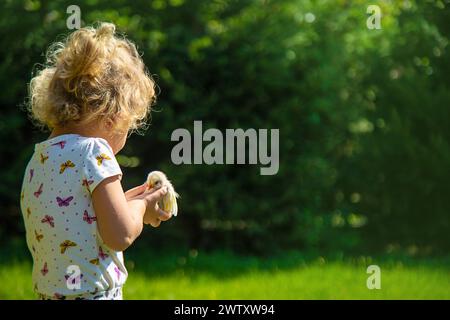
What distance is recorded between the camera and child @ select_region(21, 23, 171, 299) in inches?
95.1

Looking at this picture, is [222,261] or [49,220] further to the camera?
[222,261]

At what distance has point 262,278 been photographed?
18.9ft

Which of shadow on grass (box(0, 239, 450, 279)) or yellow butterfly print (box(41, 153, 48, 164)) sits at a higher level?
yellow butterfly print (box(41, 153, 48, 164))

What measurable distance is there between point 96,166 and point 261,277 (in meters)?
3.56

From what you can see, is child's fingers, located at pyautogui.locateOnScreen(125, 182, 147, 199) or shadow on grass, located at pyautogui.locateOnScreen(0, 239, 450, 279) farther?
shadow on grass, located at pyautogui.locateOnScreen(0, 239, 450, 279)

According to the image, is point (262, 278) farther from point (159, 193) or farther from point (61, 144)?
point (61, 144)

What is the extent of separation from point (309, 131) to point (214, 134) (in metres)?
0.90

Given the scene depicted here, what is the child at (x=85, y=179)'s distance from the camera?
7.93 feet

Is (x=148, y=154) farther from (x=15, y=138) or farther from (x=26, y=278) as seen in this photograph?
(x=26, y=278)

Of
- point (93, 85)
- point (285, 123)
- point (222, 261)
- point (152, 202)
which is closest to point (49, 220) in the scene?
point (152, 202)

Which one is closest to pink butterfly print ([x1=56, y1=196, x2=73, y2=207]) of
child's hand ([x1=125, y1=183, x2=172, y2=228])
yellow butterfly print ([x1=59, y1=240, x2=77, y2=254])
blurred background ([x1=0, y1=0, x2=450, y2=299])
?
yellow butterfly print ([x1=59, y1=240, x2=77, y2=254])

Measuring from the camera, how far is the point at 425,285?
547 cm

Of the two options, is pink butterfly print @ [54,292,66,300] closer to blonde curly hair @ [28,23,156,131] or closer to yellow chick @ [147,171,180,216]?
yellow chick @ [147,171,180,216]
